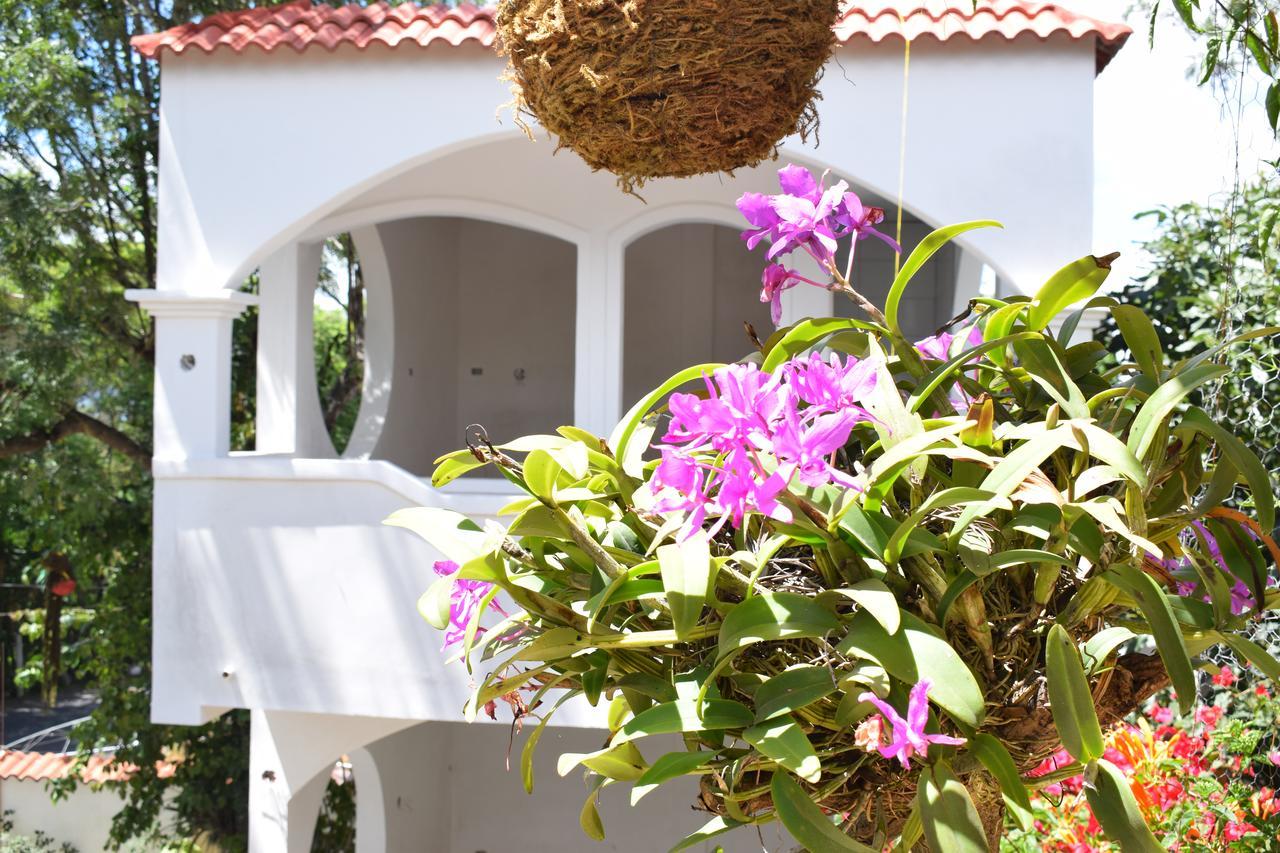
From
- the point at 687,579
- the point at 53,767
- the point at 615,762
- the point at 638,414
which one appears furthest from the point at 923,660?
the point at 53,767

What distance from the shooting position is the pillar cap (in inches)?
198

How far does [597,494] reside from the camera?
0.91 meters

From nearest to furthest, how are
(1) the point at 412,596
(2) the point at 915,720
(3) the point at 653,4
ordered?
1. (2) the point at 915,720
2. (3) the point at 653,4
3. (1) the point at 412,596

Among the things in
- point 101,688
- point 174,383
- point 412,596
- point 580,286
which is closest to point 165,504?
point 174,383

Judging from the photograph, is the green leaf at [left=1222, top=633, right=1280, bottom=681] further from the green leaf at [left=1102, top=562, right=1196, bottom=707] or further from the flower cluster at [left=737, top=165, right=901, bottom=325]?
the flower cluster at [left=737, top=165, right=901, bottom=325]

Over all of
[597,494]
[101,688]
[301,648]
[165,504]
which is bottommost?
[101,688]

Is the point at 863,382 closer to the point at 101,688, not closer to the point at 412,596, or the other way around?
the point at 412,596

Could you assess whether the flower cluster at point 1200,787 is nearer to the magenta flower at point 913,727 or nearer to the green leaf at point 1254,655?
the green leaf at point 1254,655

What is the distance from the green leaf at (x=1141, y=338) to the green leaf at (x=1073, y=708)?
319 mm

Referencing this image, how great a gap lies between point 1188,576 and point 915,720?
371 mm

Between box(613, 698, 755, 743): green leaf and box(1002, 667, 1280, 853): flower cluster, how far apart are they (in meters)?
1.72

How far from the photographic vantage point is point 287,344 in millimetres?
6562

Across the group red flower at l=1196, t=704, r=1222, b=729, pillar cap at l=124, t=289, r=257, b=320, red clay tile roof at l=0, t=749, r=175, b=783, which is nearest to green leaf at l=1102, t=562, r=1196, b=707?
red flower at l=1196, t=704, r=1222, b=729

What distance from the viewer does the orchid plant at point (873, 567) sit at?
2.44ft
